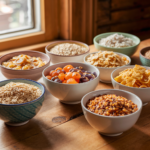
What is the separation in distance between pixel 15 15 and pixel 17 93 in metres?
1.50

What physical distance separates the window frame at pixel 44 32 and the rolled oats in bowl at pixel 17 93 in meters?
1.25

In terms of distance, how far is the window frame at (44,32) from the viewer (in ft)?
7.64

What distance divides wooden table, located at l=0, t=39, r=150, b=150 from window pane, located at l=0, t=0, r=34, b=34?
4.58 ft

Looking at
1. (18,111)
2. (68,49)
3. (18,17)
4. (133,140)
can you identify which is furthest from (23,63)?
(18,17)

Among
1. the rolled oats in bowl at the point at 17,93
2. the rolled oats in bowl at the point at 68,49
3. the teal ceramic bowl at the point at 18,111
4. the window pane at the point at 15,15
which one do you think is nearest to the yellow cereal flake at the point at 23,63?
the rolled oats in bowl at the point at 68,49

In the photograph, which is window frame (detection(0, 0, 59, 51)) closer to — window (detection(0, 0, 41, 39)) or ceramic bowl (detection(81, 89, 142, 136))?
window (detection(0, 0, 41, 39))

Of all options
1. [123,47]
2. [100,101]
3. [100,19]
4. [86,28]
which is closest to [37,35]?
[86,28]

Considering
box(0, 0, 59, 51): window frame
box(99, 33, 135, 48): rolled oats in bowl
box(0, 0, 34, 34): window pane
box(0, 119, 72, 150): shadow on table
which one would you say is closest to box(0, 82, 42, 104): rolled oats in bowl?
box(0, 119, 72, 150): shadow on table

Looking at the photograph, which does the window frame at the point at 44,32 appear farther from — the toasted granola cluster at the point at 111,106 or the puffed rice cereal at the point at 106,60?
the toasted granola cluster at the point at 111,106

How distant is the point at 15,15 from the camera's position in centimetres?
240

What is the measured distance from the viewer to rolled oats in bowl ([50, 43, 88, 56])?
1700 mm

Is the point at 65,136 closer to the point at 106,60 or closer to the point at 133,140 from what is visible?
the point at 133,140

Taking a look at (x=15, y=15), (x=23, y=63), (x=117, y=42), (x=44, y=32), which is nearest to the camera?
(x=23, y=63)

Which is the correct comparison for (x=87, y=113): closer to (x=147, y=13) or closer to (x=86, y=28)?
(x=86, y=28)
